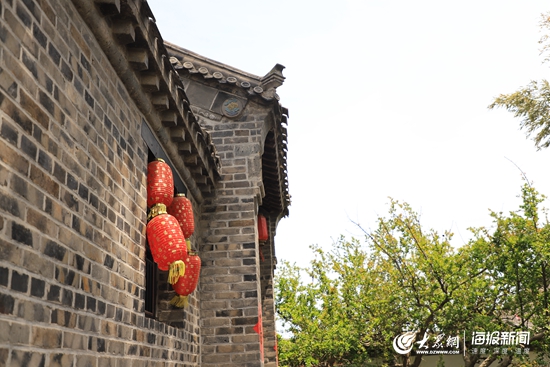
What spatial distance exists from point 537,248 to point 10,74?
12093 mm

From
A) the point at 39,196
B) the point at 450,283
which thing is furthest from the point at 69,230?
the point at 450,283

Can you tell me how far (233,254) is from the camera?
7.58 meters

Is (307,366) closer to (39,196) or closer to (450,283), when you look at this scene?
(450,283)

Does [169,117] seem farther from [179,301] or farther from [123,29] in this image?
[179,301]

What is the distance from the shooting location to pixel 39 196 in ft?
8.87

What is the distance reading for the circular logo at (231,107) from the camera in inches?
322

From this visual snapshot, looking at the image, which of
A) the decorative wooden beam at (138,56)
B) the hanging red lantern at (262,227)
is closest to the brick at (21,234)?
the decorative wooden beam at (138,56)

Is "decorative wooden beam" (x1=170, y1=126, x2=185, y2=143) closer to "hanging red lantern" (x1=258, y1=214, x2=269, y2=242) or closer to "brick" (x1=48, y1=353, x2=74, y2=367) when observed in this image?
"brick" (x1=48, y1=353, x2=74, y2=367)

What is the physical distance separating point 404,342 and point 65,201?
12.5 meters

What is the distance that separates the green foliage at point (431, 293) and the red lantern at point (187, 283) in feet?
28.1

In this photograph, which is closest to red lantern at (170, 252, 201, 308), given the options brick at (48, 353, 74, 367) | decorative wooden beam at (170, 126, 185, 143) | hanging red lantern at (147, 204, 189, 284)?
hanging red lantern at (147, 204, 189, 284)

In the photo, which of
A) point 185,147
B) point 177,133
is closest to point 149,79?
point 177,133

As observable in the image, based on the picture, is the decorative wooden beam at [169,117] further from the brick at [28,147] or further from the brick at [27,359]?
the brick at [27,359]

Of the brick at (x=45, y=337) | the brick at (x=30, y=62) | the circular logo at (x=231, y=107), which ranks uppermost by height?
the circular logo at (x=231, y=107)
